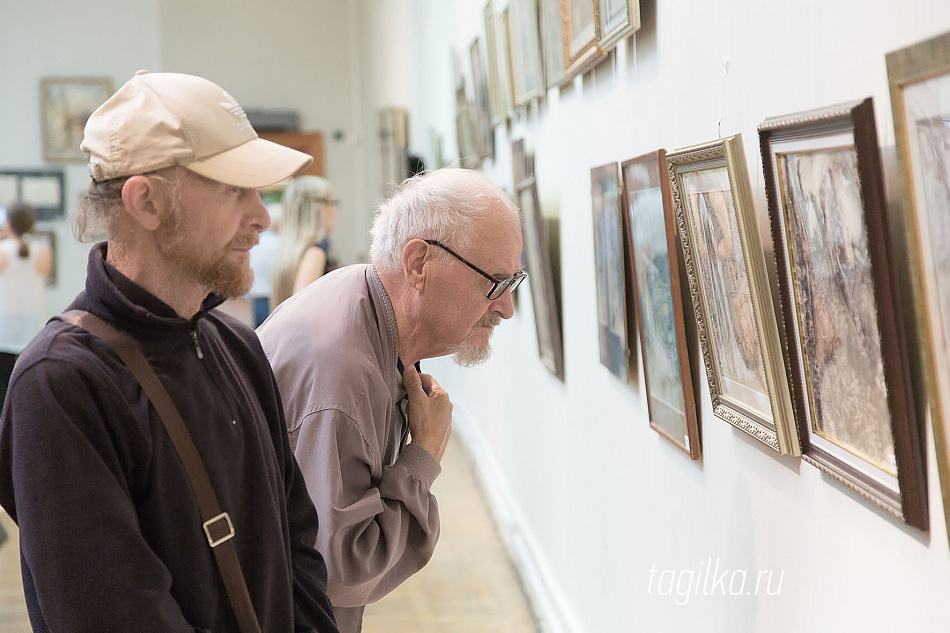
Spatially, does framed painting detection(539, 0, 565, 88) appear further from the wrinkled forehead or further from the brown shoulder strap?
the brown shoulder strap

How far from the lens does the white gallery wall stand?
5.17 ft

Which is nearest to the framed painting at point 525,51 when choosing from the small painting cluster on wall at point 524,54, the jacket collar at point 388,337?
the small painting cluster on wall at point 524,54

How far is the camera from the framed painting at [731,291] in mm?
1898

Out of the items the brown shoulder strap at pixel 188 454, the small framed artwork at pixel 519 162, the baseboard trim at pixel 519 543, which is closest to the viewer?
the brown shoulder strap at pixel 188 454

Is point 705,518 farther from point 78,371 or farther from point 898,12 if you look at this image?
point 78,371

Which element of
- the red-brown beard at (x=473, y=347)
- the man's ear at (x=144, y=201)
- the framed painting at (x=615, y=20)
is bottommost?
the red-brown beard at (x=473, y=347)

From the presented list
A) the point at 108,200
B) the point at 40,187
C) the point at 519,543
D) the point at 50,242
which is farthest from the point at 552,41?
the point at 50,242

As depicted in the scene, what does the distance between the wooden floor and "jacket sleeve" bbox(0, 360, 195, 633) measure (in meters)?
3.83

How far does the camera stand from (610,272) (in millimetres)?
3203

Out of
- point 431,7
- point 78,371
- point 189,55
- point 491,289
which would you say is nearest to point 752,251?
point 491,289

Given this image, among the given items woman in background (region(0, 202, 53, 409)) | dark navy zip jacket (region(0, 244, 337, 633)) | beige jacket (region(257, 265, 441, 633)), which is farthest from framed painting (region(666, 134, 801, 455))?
woman in background (region(0, 202, 53, 409))

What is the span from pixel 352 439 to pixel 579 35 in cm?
183

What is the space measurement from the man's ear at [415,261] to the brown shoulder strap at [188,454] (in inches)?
41.0

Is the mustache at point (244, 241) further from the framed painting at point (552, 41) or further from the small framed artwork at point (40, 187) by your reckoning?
the small framed artwork at point (40, 187)
